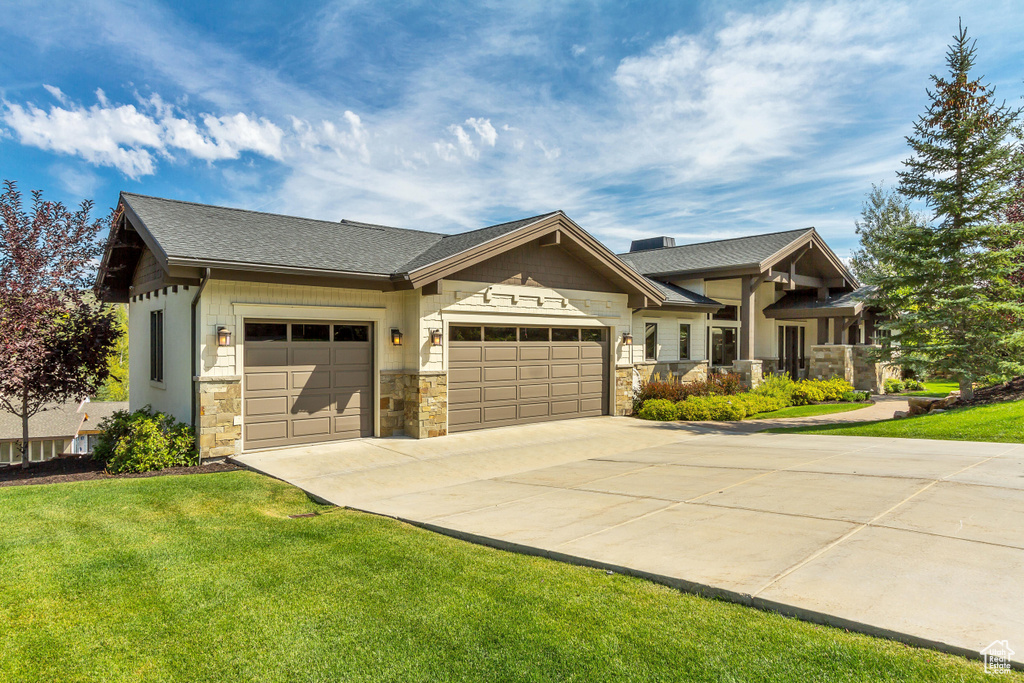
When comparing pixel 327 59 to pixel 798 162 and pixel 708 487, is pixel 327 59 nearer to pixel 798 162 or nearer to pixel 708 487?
pixel 708 487

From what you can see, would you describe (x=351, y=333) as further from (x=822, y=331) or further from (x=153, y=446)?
(x=822, y=331)

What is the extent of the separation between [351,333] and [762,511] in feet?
27.1

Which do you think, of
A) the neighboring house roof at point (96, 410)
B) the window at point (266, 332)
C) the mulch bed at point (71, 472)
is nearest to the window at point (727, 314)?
the window at point (266, 332)

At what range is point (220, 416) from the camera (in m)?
9.77

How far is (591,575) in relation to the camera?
14.3 ft

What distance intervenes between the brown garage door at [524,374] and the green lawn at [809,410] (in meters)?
4.80

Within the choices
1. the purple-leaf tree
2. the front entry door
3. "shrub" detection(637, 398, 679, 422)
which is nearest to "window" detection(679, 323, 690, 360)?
"shrub" detection(637, 398, 679, 422)

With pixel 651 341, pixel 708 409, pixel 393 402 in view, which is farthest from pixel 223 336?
pixel 651 341

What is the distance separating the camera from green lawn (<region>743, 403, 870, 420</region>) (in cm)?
1593

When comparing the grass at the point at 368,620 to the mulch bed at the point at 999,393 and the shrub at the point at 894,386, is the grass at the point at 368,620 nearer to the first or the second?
the mulch bed at the point at 999,393

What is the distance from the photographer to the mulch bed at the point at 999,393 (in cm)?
1345

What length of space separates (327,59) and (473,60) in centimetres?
411

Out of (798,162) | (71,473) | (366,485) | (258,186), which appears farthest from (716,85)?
(258,186)

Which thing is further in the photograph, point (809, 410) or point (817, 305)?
point (817, 305)
